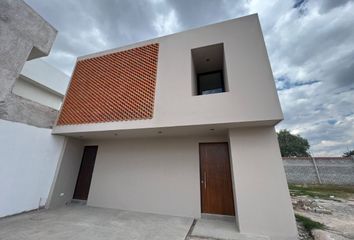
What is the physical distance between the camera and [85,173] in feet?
20.8

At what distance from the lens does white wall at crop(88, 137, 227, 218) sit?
4812 millimetres

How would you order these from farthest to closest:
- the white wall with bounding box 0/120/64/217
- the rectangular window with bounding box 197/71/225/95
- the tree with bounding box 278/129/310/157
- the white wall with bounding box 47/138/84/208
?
the tree with bounding box 278/129/310/157, the rectangular window with bounding box 197/71/225/95, the white wall with bounding box 47/138/84/208, the white wall with bounding box 0/120/64/217

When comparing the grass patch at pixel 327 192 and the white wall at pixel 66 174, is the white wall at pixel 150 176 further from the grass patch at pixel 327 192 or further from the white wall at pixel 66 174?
the grass patch at pixel 327 192

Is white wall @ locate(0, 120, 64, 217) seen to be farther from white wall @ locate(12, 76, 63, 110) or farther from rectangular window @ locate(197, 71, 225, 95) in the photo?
rectangular window @ locate(197, 71, 225, 95)

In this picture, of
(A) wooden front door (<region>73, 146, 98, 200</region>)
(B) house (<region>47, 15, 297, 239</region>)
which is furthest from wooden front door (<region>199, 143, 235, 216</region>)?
(A) wooden front door (<region>73, 146, 98, 200</region>)

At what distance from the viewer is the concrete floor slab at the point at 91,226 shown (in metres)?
3.08

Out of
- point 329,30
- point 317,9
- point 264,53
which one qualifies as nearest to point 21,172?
point 264,53

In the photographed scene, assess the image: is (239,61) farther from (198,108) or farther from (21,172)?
(21,172)

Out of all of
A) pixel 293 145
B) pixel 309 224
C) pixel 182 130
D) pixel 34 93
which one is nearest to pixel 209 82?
pixel 182 130

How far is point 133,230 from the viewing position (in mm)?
3455

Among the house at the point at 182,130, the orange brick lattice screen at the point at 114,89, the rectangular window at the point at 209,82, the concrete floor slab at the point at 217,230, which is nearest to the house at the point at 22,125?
the house at the point at 182,130

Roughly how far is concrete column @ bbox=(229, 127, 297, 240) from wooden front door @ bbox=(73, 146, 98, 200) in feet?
20.1

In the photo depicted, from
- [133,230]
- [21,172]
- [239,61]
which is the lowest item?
[133,230]

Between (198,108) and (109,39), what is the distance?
252 inches
